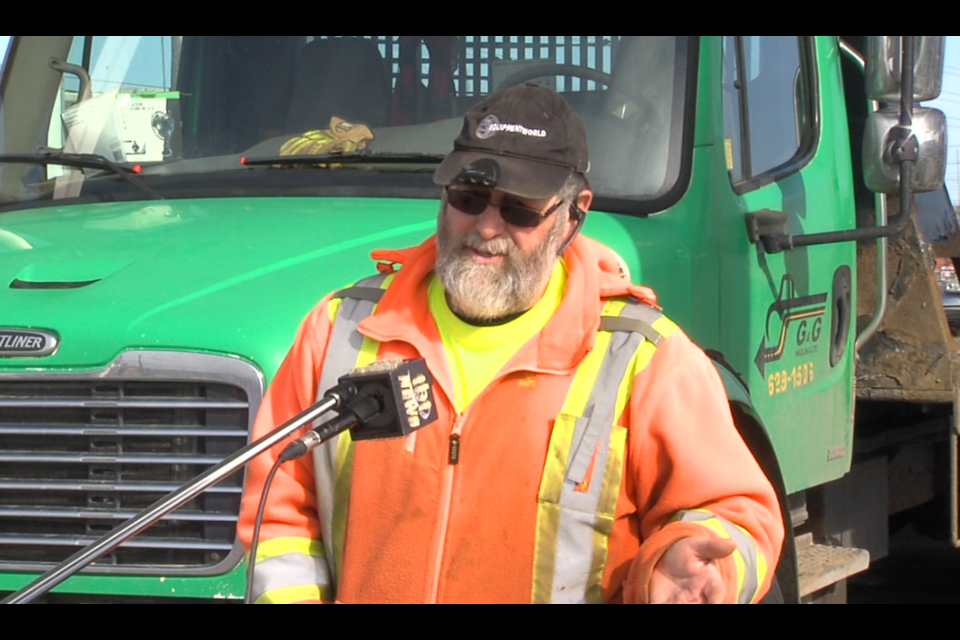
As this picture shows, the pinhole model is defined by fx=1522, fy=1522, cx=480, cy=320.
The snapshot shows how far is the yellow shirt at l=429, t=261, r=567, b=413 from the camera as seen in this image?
2637mm

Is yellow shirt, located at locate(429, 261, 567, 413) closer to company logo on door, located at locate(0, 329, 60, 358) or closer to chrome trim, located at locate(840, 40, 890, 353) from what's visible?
company logo on door, located at locate(0, 329, 60, 358)

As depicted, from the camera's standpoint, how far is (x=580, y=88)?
3.95 metres

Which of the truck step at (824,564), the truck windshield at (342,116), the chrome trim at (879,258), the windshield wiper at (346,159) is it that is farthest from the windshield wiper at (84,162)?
the chrome trim at (879,258)

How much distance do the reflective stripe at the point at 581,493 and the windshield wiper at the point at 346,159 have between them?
141 centimetres

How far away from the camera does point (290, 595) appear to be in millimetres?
2598

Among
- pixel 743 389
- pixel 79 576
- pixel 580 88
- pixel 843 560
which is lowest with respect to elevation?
pixel 843 560

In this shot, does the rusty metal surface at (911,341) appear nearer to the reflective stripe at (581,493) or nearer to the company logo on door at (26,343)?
the reflective stripe at (581,493)

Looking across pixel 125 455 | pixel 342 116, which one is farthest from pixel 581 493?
pixel 342 116

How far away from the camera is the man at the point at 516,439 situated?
2.52 meters

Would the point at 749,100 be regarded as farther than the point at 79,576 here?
Yes

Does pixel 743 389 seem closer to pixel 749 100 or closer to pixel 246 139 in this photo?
pixel 749 100

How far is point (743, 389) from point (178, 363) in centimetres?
137

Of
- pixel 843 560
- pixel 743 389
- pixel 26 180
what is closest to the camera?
pixel 743 389
